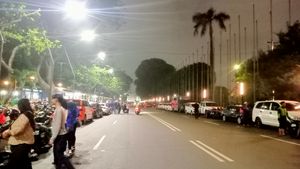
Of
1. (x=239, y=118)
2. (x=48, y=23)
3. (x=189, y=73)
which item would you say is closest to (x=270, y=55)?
(x=239, y=118)

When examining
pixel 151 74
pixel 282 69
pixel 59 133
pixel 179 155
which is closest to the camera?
pixel 59 133

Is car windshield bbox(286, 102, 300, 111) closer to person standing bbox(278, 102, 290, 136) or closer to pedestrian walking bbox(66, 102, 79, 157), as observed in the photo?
person standing bbox(278, 102, 290, 136)

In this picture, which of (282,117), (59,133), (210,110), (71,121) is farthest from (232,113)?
(59,133)

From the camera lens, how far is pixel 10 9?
2102cm

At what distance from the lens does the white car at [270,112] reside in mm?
27497

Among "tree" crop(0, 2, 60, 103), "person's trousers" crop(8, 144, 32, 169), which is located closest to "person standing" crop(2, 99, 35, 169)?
"person's trousers" crop(8, 144, 32, 169)

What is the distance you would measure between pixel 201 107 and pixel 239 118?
62.7 ft

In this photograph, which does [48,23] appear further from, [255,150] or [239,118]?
[255,150]

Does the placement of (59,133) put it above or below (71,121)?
below

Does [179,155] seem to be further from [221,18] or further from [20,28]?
[221,18]

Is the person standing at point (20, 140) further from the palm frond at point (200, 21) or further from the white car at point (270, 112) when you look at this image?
the palm frond at point (200, 21)

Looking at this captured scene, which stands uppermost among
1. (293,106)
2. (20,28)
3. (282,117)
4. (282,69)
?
(20,28)

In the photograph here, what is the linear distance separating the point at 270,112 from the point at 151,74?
139 m

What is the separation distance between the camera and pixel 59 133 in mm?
10703
